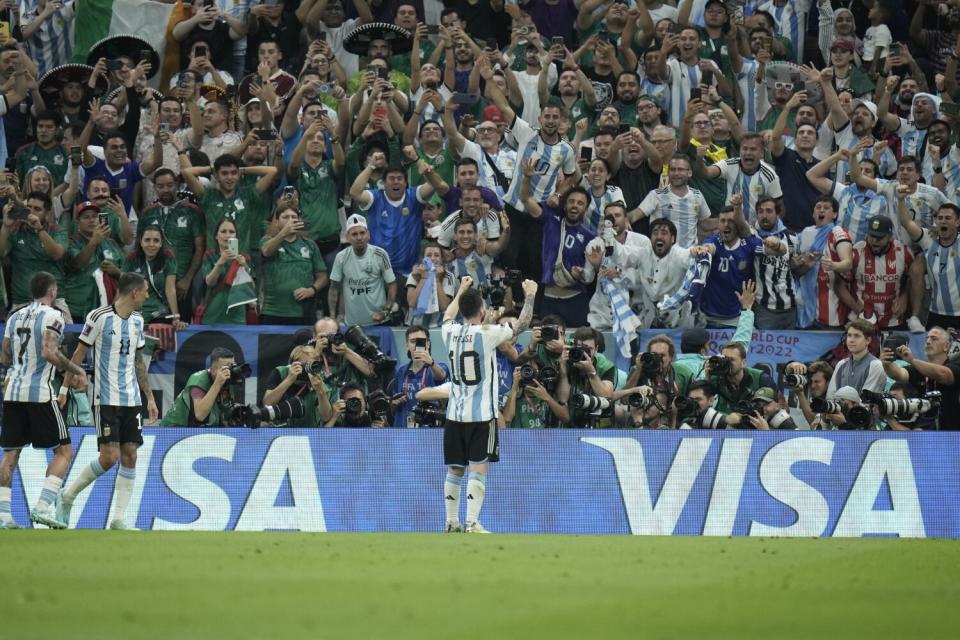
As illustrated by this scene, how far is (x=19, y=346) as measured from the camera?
13.3m

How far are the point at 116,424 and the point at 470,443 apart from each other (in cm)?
323

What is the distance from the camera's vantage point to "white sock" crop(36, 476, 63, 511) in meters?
13.0

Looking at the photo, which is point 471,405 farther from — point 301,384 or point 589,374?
point 301,384

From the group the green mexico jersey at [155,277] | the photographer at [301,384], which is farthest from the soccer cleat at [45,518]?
the green mexico jersey at [155,277]

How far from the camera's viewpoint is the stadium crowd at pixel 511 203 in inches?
622

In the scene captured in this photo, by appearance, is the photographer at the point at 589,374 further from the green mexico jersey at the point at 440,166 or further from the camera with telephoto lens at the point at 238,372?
the green mexico jersey at the point at 440,166

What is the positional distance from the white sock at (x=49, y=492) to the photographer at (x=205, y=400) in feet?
8.63

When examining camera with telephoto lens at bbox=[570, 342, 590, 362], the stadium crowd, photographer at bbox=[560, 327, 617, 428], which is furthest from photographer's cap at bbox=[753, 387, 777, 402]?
camera with telephoto lens at bbox=[570, 342, 590, 362]

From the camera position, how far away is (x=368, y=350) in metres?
15.8

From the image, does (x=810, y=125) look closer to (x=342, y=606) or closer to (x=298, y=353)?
(x=298, y=353)

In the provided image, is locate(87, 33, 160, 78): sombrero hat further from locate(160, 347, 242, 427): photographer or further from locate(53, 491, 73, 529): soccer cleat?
locate(53, 491, 73, 529): soccer cleat

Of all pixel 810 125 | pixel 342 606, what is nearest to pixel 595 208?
pixel 810 125

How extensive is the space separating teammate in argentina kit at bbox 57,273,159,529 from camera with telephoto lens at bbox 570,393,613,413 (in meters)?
4.55

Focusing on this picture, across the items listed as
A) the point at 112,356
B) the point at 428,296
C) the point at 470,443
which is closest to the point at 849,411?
the point at 470,443
